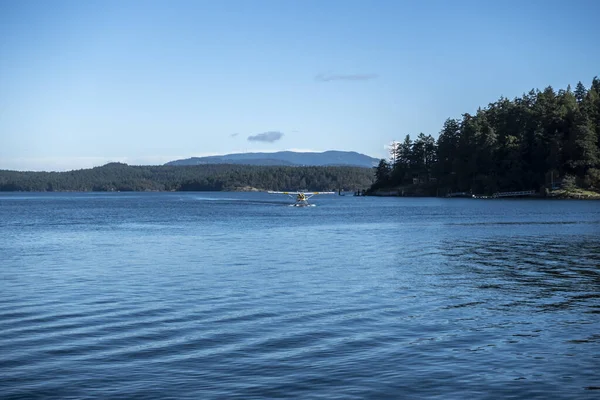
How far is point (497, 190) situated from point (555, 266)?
442 ft

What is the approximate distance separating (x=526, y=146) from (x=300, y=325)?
150 m

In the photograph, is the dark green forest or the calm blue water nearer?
the calm blue water

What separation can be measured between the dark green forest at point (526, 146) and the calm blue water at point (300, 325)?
11468cm

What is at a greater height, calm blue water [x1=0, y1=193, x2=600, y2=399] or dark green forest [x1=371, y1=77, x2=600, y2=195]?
dark green forest [x1=371, y1=77, x2=600, y2=195]

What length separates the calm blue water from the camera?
573 inches

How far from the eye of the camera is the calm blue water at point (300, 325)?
14.5m

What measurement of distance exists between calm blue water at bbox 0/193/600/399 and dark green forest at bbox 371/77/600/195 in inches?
4515

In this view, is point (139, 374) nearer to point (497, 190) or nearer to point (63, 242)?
point (63, 242)

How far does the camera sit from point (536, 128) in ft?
520

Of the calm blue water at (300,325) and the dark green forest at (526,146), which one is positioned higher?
Answer: the dark green forest at (526,146)

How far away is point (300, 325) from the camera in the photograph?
20016 mm

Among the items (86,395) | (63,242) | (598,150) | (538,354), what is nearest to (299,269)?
(538,354)

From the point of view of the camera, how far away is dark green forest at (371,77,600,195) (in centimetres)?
14650

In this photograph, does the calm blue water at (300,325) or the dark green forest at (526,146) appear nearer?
the calm blue water at (300,325)
